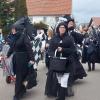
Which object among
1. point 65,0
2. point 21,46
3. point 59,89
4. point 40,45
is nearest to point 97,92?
point 59,89

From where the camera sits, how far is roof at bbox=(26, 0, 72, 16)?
244 feet

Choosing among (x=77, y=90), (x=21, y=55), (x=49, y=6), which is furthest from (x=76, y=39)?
(x=49, y=6)

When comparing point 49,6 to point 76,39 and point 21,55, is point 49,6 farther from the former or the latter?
point 21,55

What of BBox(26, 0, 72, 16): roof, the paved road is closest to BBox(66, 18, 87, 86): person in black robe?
the paved road

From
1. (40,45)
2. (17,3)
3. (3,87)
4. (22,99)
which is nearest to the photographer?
(22,99)

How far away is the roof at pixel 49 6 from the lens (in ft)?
244

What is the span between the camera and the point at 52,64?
9906mm

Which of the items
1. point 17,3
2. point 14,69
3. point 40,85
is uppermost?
point 14,69

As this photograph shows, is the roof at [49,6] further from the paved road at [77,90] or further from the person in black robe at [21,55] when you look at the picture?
the person in black robe at [21,55]

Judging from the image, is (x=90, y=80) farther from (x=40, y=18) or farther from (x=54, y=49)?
(x=40, y=18)

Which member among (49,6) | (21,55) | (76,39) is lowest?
(49,6)

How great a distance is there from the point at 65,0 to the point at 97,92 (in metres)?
65.2

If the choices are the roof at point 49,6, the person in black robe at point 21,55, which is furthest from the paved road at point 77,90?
the roof at point 49,6

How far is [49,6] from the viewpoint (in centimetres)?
7550
